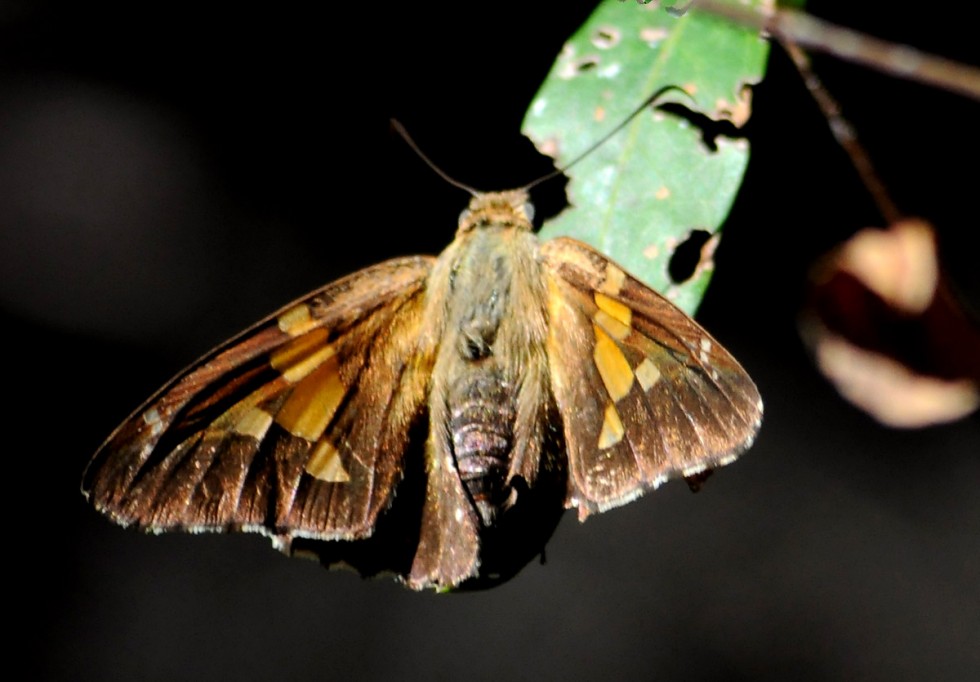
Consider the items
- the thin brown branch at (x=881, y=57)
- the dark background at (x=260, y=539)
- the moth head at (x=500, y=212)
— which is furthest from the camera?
the dark background at (x=260, y=539)

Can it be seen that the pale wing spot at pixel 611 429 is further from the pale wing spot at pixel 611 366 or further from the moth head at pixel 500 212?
the moth head at pixel 500 212

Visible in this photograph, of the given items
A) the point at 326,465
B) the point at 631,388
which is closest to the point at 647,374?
the point at 631,388

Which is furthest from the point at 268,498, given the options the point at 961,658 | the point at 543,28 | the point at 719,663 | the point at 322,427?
the point at 961,658

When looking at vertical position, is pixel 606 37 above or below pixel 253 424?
above

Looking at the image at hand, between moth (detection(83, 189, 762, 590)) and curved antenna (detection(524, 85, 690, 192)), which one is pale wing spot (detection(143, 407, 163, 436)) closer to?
moth (detection(83, 189, 762, 590))

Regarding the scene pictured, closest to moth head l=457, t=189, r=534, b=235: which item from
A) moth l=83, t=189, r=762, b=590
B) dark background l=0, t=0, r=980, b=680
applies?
moth l=83, t=189, r=762, b=590

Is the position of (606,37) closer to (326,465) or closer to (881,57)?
(881,57)

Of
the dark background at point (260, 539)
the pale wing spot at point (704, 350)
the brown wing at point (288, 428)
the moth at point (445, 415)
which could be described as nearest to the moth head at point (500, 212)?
the moth at point (445, 415)
